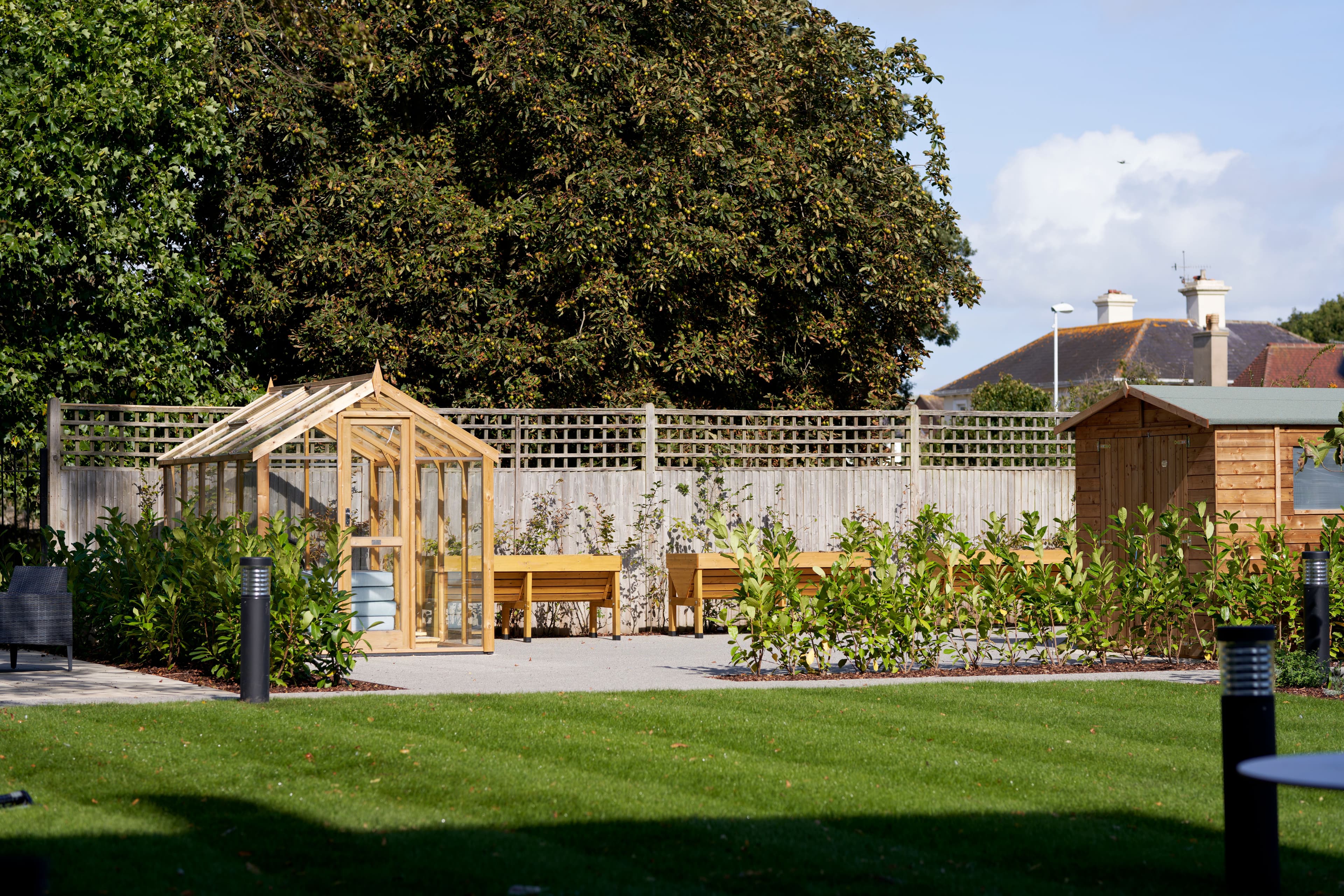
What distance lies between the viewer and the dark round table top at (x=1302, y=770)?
4.18m

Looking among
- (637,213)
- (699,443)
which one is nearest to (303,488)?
(699,443)

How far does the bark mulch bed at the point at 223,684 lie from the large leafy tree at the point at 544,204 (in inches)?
303

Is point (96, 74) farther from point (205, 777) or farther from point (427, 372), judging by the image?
point (205, 777)

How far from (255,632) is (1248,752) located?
6759 mm

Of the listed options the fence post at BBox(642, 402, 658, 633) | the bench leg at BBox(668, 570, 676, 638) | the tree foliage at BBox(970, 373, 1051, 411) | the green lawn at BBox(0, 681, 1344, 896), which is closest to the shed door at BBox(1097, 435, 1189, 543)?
the green lawn at BBox(0, 681, 1344, 896)

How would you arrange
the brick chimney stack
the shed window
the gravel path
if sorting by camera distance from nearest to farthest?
the gravel path → the shed window → the brick chimney stack

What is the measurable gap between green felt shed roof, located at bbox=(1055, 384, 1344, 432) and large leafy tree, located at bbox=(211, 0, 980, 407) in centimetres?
661

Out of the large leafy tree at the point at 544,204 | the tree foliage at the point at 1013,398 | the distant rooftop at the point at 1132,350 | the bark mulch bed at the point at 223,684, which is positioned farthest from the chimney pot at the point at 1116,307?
the bark mulch bed at the point at 223,684

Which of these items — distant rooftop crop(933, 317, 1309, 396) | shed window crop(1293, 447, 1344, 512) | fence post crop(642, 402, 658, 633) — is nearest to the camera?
shed window crop(1293, 447, 1344, 512)

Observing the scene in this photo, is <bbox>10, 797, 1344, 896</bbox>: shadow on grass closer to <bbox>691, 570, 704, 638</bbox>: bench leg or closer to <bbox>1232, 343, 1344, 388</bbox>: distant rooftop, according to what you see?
<bbox>691, 570, 704, 638</bbox>: bench leg

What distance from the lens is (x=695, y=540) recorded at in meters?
17.8

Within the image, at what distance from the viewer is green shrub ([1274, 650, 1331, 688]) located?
36.6ft

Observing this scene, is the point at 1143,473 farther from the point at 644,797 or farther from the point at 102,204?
the point at 102,204

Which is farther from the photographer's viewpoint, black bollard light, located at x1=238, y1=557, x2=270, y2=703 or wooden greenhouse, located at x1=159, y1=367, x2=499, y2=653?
wooden greenhouse, located at x1=159, y1=367, x2=499, y2=653
